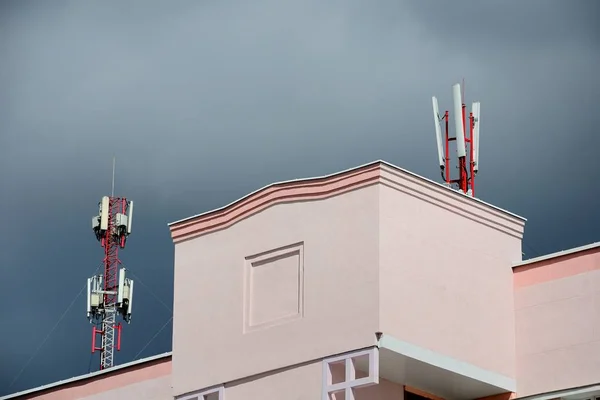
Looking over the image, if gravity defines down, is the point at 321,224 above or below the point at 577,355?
above

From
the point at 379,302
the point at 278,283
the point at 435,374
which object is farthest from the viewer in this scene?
the point at 278,283

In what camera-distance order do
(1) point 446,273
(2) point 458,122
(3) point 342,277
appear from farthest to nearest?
1. (2) point 458,122
2. (1) point 446,273
3. (3) point 342,277

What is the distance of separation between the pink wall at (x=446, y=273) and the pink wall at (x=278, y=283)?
44 centimetres

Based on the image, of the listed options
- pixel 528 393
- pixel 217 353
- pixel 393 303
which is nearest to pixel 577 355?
pixel 528 393

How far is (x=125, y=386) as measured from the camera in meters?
46.3

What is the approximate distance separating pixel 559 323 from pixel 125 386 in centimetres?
1103

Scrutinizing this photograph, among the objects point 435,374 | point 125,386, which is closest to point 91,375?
point 125,386

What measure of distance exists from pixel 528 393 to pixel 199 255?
7.67 m

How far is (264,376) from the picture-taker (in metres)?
40.7

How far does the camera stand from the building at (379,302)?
39656mm

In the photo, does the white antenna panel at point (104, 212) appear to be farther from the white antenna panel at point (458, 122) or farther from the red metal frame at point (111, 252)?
the white antenna panel at point (458, 122)

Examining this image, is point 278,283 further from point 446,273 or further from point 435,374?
point 435,374

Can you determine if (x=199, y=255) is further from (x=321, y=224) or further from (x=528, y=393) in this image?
(x=528, y=393)

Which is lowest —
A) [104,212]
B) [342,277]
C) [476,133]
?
[342,277]
